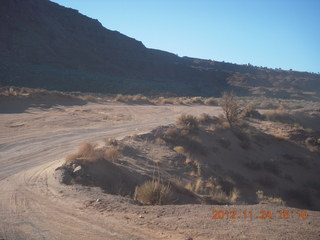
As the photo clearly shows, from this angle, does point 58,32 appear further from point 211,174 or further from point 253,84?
point 211,174

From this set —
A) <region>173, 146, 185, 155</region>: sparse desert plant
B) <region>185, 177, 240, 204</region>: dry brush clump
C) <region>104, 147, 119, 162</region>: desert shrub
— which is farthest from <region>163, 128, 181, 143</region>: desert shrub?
<region>104, 147, 119, 162</region>: desert shrub

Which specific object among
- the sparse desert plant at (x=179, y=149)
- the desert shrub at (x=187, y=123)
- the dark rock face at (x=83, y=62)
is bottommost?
the sparse desert plant at (x=179, y=149)

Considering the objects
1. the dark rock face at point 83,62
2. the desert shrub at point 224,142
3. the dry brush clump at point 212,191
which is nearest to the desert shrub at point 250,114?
the desert shrub at point 224,142

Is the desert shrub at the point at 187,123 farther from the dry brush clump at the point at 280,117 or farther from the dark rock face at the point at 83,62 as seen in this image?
the dark rock face at the point at 83,62

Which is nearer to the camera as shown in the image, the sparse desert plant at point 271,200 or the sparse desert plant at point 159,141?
the sparse desert plant at point 271,200

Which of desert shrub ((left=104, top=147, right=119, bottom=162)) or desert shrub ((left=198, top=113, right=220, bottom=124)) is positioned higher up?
desert shrub ((left=198, top=113, right=220, bottom=124))

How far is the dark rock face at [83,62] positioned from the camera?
4953 centimetres

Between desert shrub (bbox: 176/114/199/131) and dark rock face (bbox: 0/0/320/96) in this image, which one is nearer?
desert shrub (bbox: 176/114/199/131)

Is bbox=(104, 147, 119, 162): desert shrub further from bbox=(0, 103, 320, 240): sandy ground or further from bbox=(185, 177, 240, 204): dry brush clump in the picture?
bbox=(185, 177, 240, 204): dry brush clump

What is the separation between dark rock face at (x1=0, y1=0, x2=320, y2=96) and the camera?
49531 millimetres

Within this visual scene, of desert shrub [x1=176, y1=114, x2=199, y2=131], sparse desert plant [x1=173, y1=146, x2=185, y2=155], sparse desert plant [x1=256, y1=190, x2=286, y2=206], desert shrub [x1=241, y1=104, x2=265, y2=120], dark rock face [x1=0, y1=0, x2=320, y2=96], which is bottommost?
sparse desert plant [x1=256, y1=190, x2=286, y2=206]

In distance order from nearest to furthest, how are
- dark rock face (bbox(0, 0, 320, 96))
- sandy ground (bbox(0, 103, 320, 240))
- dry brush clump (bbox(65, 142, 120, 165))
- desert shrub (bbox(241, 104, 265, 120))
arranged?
sandy ground (bbox(0, 103, 320, 240)) < dry brush clump (bbox(65, 142, 120, 165)) < desert shrub (bbox(241, 104, 265, 120)) < dark rock face (bbox(0, 0, 320, 96))

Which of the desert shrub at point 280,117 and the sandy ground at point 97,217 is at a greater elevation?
the desert shrub at point 280,117

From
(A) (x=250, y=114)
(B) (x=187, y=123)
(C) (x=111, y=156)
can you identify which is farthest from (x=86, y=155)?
(A) (x=250, y=114)
